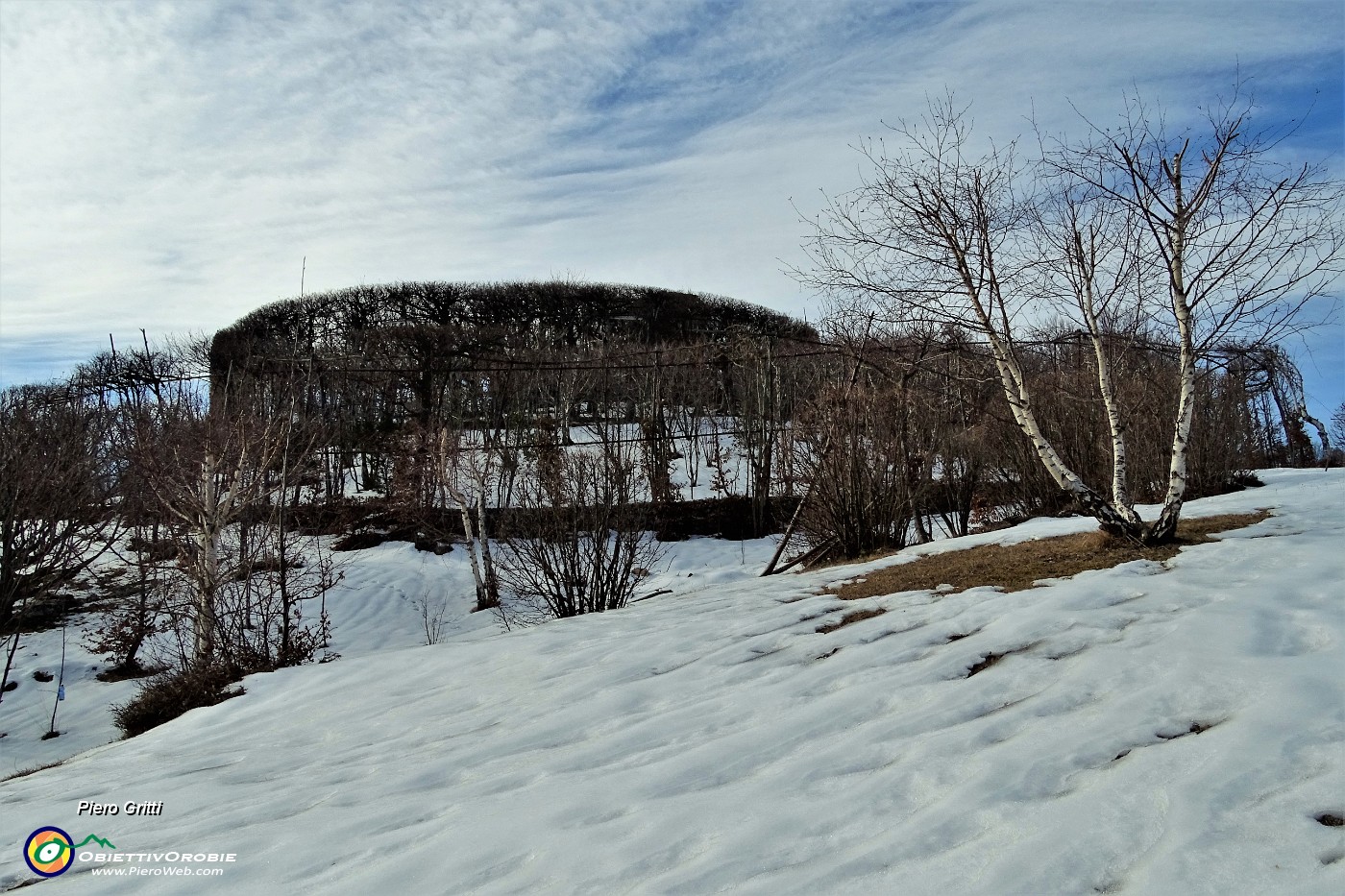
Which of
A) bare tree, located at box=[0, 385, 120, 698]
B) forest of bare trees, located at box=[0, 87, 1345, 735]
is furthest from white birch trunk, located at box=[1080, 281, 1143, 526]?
bare tree, located at box=[0, 385, 120, 698]

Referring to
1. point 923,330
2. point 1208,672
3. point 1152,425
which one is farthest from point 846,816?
point 1152,425

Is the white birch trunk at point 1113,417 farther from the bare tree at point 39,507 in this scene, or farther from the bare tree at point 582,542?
the bare tree at point 39,507

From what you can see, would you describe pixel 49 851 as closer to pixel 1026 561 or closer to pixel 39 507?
pixel 1026 561

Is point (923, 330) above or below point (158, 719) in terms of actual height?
above

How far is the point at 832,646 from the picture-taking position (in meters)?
4.76

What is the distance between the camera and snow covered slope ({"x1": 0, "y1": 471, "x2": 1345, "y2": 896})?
2.45 meters

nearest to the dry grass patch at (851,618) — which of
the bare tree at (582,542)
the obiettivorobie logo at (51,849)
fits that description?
the obiettivorobie logo at (51,849)

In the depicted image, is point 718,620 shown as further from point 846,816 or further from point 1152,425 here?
point 1152,425

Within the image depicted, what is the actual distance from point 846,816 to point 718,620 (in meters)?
3.31

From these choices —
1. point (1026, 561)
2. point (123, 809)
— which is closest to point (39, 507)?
point (123, 809)

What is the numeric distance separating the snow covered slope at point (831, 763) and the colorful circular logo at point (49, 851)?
5cm

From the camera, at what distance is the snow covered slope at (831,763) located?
2.45 meters

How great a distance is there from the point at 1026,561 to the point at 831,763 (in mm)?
3892

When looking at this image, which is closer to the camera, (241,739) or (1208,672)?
(1208,672)
